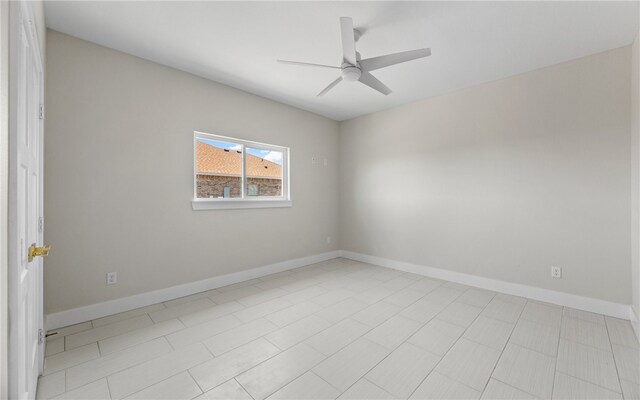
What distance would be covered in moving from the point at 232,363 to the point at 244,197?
2311mm

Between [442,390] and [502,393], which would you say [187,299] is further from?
[502,393]

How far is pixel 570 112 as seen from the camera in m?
2.87

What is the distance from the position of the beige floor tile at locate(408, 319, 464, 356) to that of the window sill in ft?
8.47

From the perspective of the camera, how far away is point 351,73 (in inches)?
90.4

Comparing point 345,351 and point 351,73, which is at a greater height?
point 351,73

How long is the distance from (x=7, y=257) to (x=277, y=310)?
7.26ft

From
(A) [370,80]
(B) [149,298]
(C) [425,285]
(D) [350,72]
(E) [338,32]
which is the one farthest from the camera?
(C) [425,285]

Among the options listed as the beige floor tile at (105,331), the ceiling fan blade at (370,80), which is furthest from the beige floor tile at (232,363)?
the ceiling fan blade at (370,80)

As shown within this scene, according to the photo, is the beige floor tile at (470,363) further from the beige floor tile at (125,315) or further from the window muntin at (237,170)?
the window muntin at (237,170)

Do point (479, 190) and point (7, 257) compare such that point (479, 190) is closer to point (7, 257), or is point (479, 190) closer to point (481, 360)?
point (481, 360)

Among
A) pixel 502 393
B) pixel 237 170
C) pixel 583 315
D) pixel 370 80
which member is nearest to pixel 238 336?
pixel 502 393

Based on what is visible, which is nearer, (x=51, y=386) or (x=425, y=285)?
(x=51, y=386)

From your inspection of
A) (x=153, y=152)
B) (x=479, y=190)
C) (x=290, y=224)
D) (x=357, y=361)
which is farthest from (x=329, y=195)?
(x=357, y=361)

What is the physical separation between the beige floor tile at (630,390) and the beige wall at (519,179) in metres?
1.35
